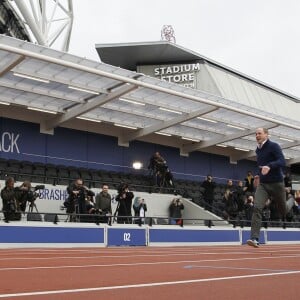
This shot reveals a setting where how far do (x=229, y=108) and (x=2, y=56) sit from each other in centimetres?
1206

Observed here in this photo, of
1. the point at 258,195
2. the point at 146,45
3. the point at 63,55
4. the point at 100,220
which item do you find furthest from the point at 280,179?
the point at 146,45

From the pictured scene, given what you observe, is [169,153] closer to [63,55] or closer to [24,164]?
[24,164]

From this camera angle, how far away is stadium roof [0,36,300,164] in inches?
824

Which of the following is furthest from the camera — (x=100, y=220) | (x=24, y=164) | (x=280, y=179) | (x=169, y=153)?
(x=169, y=153)

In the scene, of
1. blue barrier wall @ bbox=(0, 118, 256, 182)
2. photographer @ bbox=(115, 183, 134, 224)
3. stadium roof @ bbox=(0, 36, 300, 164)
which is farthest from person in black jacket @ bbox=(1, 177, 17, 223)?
blue barrier wall @ bbox=(0, 118, 256, 182)

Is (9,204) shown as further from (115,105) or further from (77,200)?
(115,105)

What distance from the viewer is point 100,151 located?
2986 cm

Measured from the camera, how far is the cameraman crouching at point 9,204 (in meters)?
15.2

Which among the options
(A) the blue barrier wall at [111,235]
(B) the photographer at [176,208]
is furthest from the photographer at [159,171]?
(A) the blue barrier wall at [111,235]

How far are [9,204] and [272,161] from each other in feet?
32.1

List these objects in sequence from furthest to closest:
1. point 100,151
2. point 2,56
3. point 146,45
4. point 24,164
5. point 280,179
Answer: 1. point 146,45
2. point 100,151
3. point 24,164
4. point 2,56
5. point 280,179

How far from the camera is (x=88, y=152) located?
1150 inches

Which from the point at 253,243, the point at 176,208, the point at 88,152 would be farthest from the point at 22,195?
the point at 88,152

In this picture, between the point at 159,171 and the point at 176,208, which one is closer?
the point at 176,208
